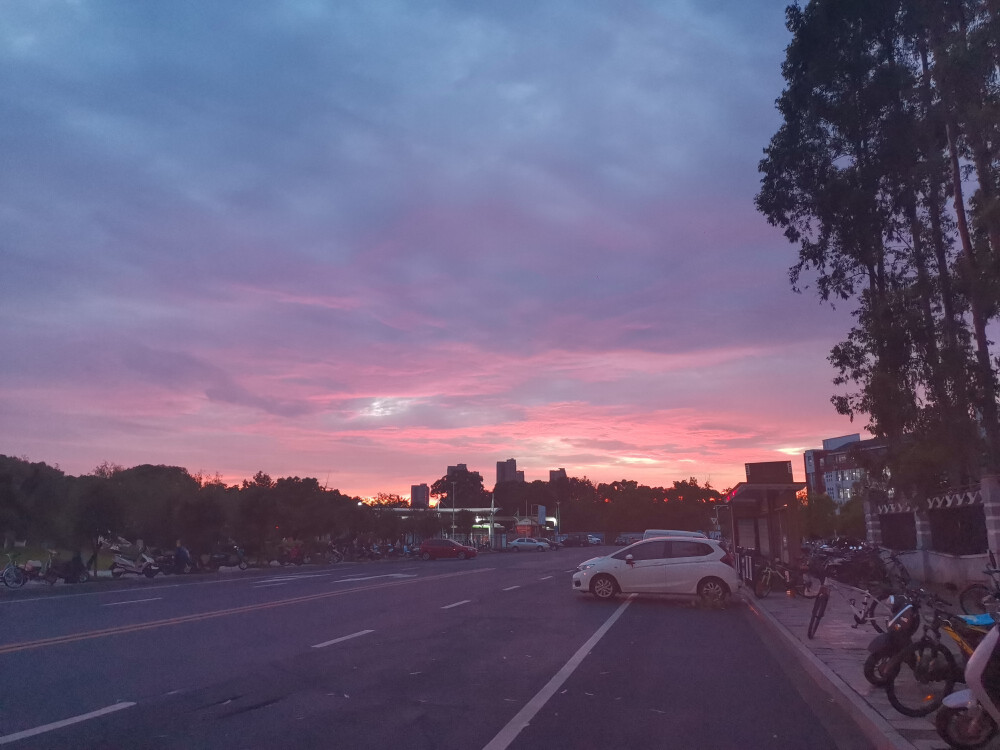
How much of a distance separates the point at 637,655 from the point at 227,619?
8501mm

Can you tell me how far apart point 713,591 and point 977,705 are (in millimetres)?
13825

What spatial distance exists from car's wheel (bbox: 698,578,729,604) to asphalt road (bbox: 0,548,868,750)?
1550 mm

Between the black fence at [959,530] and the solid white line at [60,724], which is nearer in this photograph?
the solid white line at [60,724]

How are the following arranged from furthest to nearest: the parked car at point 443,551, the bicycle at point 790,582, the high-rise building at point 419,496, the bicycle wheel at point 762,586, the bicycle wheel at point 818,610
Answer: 1. the high-rise building at point 419,496
2. the parked car at point 443,551
3. the bicycle wheel at point 762,586
4. the bicycle at point 790,582
5. the bicycle wheel at point 818,610

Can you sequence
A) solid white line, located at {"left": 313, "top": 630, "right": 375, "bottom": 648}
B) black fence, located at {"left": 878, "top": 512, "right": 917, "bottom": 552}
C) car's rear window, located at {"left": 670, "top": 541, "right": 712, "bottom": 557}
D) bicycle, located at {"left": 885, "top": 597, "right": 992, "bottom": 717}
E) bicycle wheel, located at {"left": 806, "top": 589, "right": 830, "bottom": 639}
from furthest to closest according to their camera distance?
black fence, located at {"left": 878, "top": 512, "right": 917, "bottom": 552}, car's rear window, located at {"left": 670, "top": 541, "right": 712, "bottom": 557}, bicycle wheel, located at {"left": 806, "top": 589, "right": 830, "bottom": 639}, solid white line, located at {"left": 313, "top": 630, "right": 375, "bottom": 648}, bicycle, located at {"left": 885, "top": 597, "right": 992, "bottom": 717}

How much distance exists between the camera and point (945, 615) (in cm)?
773

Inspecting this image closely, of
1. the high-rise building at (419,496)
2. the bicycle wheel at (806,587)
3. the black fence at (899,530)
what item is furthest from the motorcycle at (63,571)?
the high-rise building at (419,496)

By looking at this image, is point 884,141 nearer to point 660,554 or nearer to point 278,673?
point 660,554

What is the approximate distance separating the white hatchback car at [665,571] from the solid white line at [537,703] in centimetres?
687

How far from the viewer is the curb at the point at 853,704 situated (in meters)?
6.90

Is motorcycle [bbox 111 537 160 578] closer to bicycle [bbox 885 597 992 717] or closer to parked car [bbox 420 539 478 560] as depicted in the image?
parked car [bbox 420 539 478 560]

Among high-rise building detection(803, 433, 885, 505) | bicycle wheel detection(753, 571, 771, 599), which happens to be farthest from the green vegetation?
high-rise building detection(803, 433, 885, 505)

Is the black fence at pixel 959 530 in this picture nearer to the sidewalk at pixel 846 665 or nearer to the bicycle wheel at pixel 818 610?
the sidewalk at pixel 846 665

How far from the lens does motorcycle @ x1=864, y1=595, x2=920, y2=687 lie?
8.34 meters
